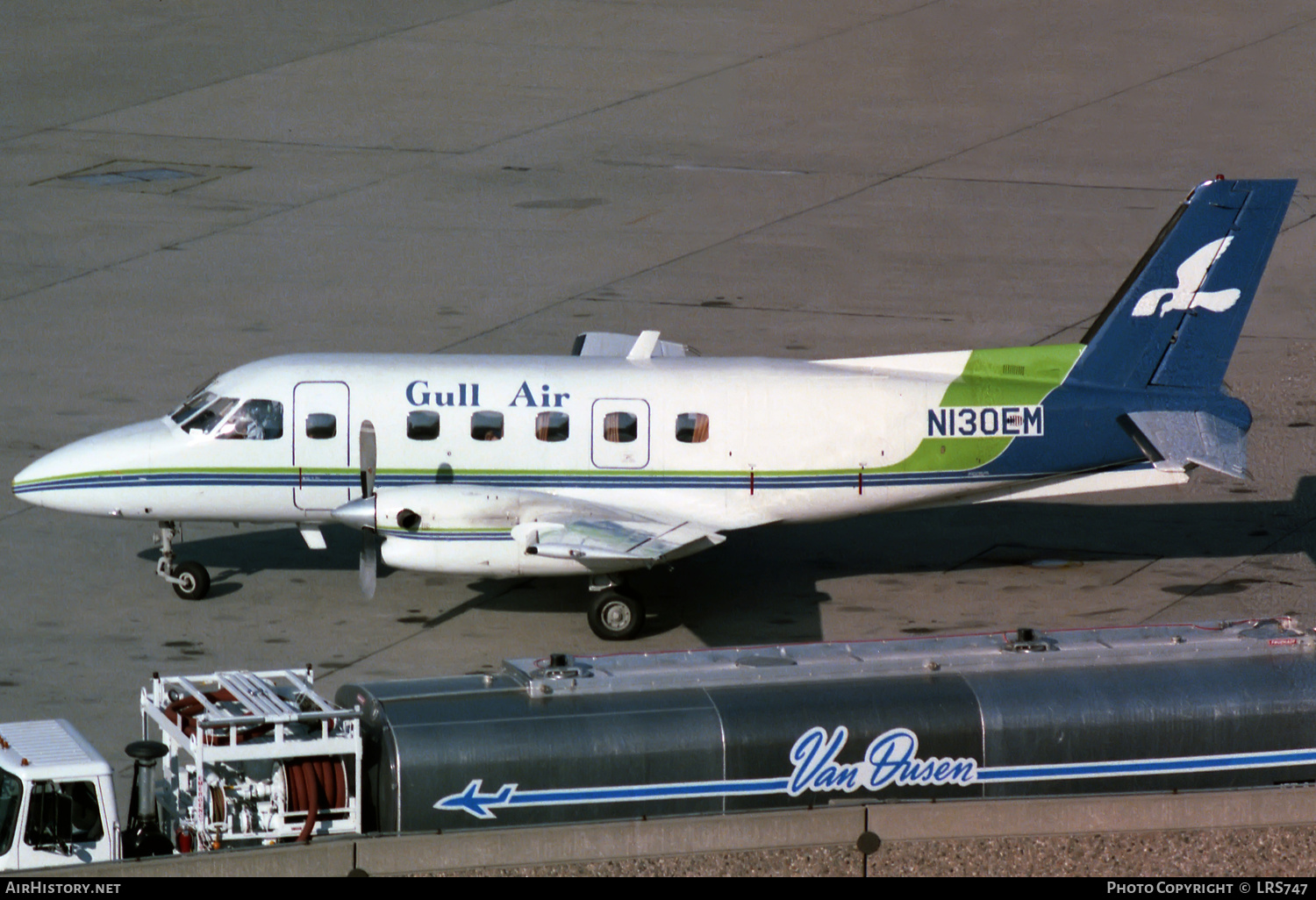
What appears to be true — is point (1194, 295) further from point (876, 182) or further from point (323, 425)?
point (876, 182)

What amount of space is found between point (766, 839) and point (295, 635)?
9.73 m

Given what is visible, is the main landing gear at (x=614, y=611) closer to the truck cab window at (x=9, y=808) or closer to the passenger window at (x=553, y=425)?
the passenger window at (x=553, y=425)

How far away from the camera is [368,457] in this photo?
878 inches

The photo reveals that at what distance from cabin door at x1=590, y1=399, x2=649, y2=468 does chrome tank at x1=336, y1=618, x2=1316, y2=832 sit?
683cm

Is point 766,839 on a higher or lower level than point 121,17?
lower

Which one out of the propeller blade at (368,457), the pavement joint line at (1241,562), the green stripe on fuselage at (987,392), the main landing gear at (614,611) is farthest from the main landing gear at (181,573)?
the pavement joint line at (1241,562)

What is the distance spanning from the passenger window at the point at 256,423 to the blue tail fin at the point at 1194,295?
9919mm

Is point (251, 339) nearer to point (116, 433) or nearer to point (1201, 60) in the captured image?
point (116, 433)

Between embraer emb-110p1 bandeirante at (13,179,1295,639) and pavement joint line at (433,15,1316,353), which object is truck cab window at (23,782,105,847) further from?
pavement joint line at (433,15,1316,353)

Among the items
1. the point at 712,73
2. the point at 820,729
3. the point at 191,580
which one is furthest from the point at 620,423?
the point at 712,73

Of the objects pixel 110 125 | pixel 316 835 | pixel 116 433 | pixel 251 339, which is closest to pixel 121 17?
pixel 110 125

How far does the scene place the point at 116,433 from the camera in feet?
77.3

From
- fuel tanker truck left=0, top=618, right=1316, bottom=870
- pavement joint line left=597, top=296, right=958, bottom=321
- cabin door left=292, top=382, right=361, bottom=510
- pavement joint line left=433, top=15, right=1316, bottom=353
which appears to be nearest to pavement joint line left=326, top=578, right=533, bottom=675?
cabin door left=292, top=382, right=361, bottom=510
